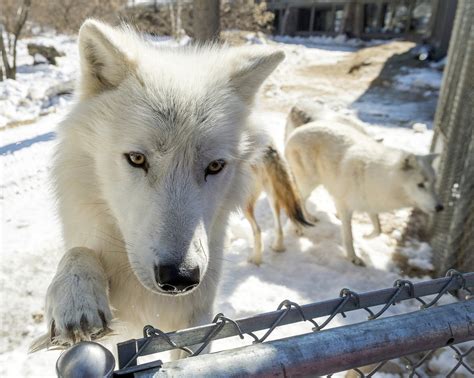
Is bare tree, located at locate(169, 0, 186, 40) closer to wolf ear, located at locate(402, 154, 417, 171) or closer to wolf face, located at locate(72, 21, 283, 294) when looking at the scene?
wolf ear, located at locate(402, 154, 417, 171)

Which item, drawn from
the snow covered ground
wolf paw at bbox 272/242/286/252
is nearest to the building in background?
the snow covered ground

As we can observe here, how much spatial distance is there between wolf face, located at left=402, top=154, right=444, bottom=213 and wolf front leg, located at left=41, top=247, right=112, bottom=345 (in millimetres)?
3444

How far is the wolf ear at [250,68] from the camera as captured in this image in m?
1.93

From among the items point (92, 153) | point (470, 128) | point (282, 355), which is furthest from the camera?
point (470, 128)

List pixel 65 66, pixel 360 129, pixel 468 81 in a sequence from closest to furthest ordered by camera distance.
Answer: pixel 468 81
pixel 360 129
pixel 65 66

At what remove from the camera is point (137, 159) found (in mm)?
1562

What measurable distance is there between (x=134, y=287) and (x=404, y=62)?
675 inches

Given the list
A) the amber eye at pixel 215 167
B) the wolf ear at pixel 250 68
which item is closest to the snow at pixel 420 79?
the wolf ear at pixel 250 68

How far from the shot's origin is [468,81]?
380 cm

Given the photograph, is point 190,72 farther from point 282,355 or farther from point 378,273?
point 378,273

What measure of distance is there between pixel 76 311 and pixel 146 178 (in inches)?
21.7

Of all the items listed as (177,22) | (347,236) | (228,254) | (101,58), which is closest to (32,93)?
(228,254)

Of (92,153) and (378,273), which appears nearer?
(92,153)

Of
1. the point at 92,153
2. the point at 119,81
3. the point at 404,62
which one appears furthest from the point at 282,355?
the point at 404,62
